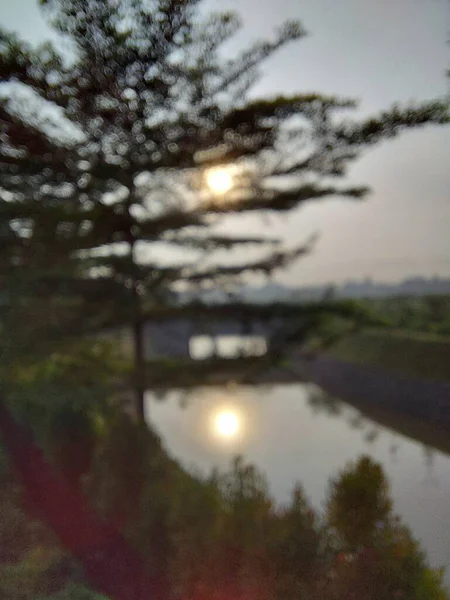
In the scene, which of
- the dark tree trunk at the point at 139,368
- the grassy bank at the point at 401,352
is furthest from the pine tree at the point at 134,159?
the grassy bank at the point at 401,352

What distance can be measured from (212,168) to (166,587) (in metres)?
5.37

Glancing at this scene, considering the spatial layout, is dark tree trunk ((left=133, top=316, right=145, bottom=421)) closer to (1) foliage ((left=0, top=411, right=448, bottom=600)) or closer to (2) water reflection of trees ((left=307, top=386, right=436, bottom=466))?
(1) foliage ((left=0, top=411, right=448, bottom=600))

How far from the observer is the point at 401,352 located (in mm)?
10094

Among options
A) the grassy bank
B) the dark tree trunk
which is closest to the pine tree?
the dark tree trunk

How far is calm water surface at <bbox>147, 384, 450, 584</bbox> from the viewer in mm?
6555

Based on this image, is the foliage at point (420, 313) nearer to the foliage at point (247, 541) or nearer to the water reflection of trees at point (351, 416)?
the water reflection of trees at point (351, 416)

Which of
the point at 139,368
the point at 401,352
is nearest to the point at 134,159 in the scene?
the point at 139,368

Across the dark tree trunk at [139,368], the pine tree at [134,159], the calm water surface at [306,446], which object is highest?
the pine tree at [134,159]

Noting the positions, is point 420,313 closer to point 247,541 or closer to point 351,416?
point 351,416

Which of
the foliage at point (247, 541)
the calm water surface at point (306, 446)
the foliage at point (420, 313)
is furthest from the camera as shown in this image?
the foliage at point (420, 313)

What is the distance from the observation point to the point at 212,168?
721 cm

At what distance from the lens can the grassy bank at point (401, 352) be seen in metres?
8.65

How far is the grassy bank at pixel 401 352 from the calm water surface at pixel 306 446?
1.33 m

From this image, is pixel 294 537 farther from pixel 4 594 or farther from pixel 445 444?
pixel 445 444
